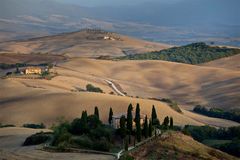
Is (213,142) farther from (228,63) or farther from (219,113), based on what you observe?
(228,63)

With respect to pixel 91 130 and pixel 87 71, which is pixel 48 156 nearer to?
pixel 91 130

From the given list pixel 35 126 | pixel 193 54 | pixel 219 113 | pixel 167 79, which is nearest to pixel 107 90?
pixel 219 113

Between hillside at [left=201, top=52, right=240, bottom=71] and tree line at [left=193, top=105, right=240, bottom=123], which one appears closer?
tree line at [left=193, top=105, right=240, bottom=123]

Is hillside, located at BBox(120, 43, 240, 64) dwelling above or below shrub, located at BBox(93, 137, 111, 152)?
above

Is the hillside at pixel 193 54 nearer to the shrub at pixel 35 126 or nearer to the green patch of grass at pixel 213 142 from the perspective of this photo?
the shrub at pixel 35 126

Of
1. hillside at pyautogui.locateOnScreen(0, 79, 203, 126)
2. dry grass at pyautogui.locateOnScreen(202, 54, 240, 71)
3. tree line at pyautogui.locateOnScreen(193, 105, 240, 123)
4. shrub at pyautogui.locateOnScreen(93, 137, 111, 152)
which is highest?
dry grass at pyautogui.locateOnScreen(202, 54, 240, 71)

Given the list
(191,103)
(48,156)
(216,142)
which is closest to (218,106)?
(191,103)

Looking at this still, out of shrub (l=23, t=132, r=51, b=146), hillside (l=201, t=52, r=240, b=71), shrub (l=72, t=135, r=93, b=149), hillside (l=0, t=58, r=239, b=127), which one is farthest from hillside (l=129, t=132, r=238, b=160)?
hillside (l=201, t=52, r=240, b=71)

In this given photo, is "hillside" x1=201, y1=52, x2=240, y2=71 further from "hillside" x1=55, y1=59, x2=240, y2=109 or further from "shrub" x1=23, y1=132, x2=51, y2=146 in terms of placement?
"shrub" x1=23, y1=132, x2=51, y2=146
